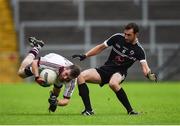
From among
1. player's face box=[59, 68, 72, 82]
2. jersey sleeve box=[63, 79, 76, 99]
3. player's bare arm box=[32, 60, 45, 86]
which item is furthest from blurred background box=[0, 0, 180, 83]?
player's face box=[59, 68, 72, 82]

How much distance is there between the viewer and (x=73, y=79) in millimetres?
15539

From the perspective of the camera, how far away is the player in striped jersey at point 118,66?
51.7 feet

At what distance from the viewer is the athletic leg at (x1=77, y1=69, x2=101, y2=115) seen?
15.8 meters

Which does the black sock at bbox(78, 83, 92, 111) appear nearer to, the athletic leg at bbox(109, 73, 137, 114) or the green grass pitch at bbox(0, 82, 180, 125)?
the green grass pitch at bbox(0, 82, 180, 125)

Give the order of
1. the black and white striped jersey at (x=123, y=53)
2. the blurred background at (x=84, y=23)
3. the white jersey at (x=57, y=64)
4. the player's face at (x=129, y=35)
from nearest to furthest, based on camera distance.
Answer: the white jersey at (x=57, y=64), the player's face at (x=129, y=35), the black and white striped jersey at (x=123, y=53), the blurred background at (x=84, y=23)

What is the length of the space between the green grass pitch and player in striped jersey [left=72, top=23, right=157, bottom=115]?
362 mm

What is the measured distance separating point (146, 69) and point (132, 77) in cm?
1662

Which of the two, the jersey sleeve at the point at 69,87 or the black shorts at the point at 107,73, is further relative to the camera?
the black shorts at the point at 107,73

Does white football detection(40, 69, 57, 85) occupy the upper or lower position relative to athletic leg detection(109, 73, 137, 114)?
upper

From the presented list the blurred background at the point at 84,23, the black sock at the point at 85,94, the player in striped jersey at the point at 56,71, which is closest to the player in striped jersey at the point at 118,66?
the black sock at the point at 85,94

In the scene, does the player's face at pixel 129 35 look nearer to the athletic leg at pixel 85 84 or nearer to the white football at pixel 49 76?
the athletic leg at pixel 85 84

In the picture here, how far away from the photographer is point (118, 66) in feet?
53.2

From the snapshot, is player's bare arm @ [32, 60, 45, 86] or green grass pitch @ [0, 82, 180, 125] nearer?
green grass pitch @ [0, 82, 180, 125]

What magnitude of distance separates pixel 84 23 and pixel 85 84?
19.0 metres
